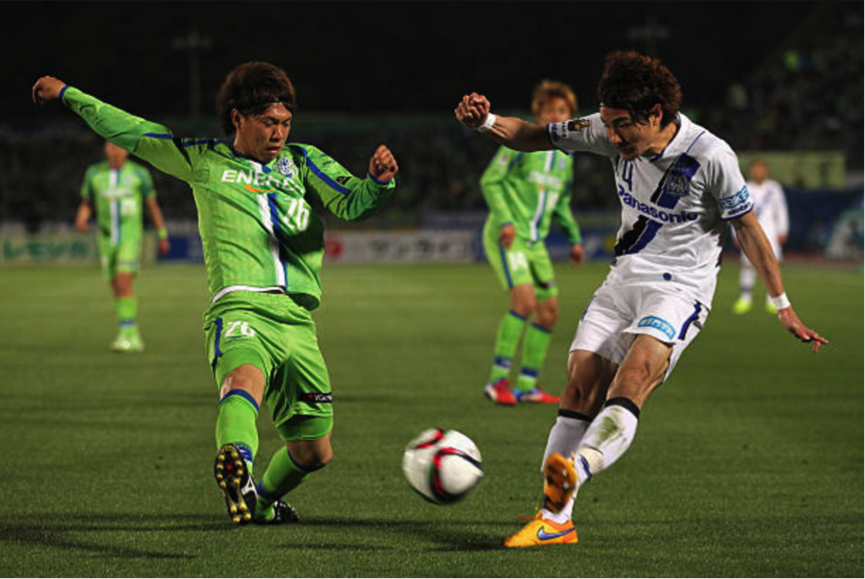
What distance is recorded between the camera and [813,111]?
1689 inches

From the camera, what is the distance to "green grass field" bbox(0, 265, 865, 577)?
15.3 feet

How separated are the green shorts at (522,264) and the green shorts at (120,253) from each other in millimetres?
5094

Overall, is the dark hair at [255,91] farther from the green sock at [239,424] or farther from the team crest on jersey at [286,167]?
the green sock at [239,424]

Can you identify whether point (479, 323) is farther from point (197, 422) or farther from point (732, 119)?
point (732, 119)

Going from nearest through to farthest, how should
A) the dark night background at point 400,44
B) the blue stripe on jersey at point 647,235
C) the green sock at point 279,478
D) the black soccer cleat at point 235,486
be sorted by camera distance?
the black soccer cleat at point 235,486 < the green sock at point 279,478 < the blue stripe on jersey at point 647,235 < the dark night background at point 400,44

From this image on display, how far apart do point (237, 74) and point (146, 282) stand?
22.2 meters

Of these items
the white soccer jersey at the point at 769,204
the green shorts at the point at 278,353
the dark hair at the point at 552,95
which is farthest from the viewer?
the white soccer jersey at the point at 769,204

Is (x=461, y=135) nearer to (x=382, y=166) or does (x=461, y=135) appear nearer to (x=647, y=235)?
(x=647, y=235)

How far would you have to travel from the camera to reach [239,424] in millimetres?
4121

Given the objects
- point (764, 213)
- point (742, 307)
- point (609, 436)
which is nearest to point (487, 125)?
point (609, 436)

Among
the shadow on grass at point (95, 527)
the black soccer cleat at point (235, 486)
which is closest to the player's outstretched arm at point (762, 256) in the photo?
the black soccer cleat at point (235, 486)

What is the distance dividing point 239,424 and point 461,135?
140ft

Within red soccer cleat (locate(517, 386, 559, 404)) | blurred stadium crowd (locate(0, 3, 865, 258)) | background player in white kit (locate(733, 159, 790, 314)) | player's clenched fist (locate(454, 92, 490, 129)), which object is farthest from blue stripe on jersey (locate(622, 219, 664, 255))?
blurred stadium crowd (locate(0, 3, 865, 258))

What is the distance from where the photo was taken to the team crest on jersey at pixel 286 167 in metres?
4.81
